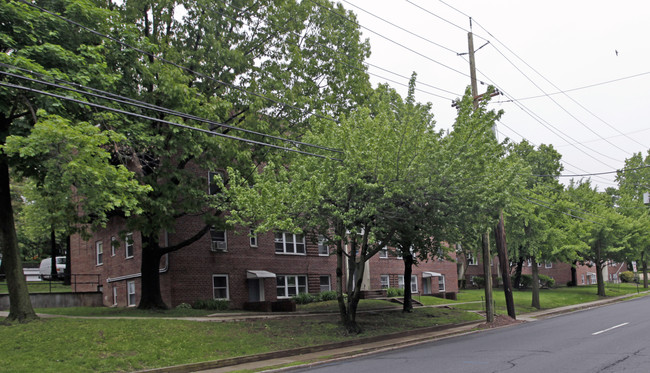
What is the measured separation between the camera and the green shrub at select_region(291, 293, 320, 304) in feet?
96.3

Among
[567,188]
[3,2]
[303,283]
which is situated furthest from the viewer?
[567,188]

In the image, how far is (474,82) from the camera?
2408 centimetres

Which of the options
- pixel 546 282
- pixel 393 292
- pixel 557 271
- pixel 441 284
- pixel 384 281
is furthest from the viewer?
pixel 557 271

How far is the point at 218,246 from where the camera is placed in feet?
88.8

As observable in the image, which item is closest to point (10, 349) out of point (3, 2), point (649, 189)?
point (3, 2)

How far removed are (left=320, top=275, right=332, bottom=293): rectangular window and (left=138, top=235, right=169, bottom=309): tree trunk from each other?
12.3m

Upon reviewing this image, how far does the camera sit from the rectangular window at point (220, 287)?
26.8m

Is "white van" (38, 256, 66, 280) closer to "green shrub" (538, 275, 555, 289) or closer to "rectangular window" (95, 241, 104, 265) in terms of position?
"rectangular window" (95, 241, 104, 265)

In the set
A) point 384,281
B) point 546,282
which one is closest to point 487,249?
point 384,281

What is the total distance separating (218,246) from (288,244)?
207 inches

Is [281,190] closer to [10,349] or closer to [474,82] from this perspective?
[10,349]

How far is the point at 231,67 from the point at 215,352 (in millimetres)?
10827

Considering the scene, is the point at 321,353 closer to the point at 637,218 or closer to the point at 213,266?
the point at 213,266

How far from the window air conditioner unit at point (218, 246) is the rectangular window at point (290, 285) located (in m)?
4.33
